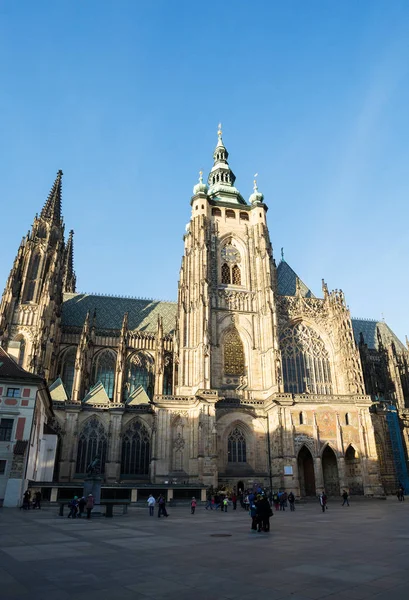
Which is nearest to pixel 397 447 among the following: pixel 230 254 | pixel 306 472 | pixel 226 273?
pixel 306 472

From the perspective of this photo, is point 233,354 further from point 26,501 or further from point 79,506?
point 79,506

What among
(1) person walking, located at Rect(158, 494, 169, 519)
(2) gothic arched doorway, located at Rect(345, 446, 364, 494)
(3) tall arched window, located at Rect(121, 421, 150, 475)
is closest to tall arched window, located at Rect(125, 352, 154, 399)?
(3) tall arched window, located at Rect(121, 421, 150, 475)

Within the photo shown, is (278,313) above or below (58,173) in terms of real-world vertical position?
below

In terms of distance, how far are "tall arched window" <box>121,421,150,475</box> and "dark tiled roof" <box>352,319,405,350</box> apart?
110 feet

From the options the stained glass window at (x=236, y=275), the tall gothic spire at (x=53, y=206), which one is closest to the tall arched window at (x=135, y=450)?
the stained glass window at (x=236, y=275)

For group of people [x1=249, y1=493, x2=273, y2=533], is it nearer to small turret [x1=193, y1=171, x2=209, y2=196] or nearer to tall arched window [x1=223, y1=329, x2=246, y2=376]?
tall arched window [x1=223, y1=329, x2=246, y2=376]

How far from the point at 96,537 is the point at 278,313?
117 feet

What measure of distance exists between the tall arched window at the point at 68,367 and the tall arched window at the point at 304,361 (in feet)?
77.1

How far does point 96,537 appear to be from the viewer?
13273mm

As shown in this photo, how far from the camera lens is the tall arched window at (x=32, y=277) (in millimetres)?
48031

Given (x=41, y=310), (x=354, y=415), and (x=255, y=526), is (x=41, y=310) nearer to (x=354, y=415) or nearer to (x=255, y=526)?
(x=354, y=415)

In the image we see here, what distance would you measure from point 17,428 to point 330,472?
2814 centimetres

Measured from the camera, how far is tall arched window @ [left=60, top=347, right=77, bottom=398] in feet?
157

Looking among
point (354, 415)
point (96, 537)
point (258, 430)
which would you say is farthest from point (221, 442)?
point (96, 537)
